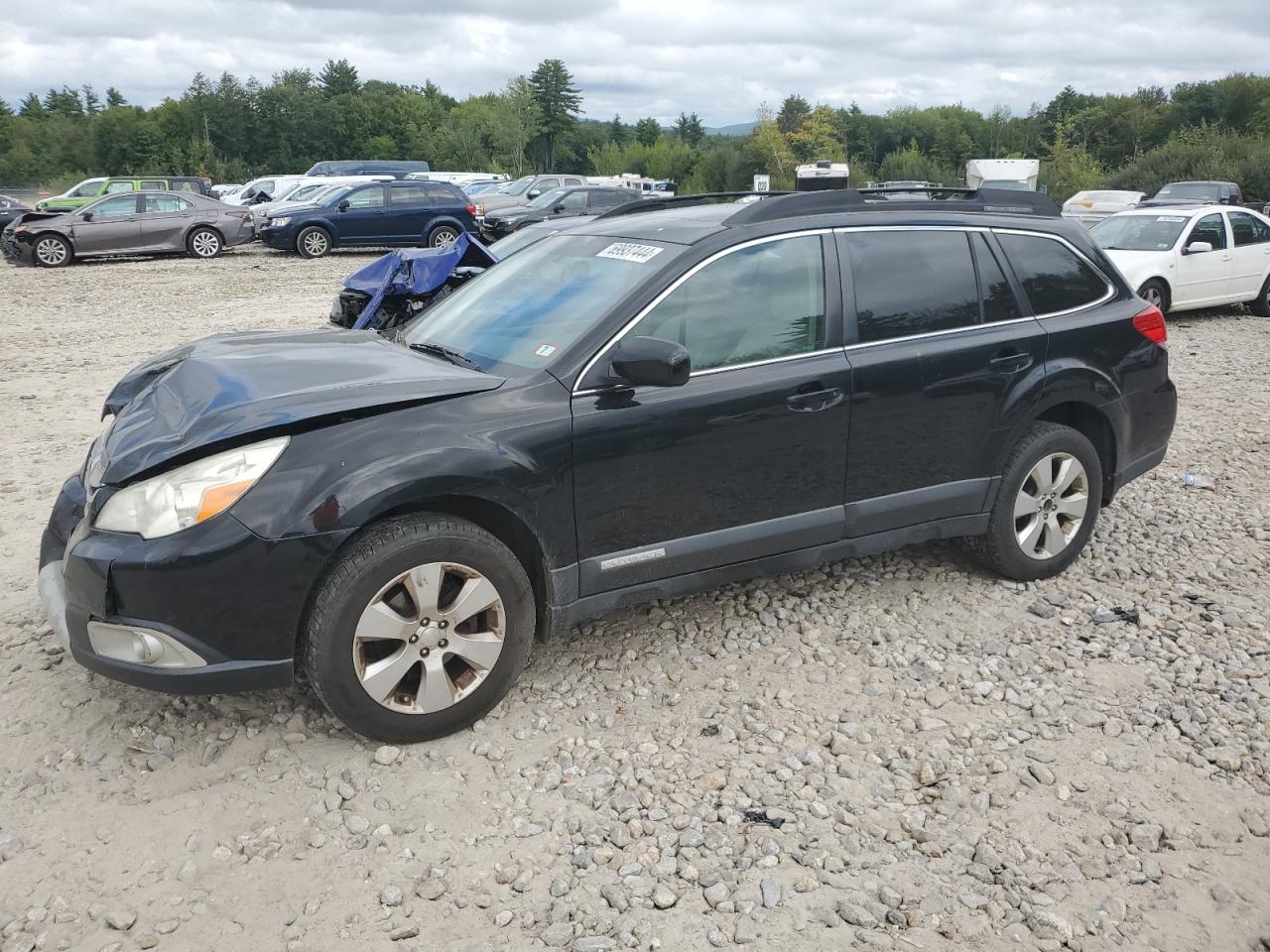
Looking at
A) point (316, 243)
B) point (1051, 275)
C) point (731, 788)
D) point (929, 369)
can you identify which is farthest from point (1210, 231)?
point (316, 243)

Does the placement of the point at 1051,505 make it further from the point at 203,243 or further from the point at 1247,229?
the point at 203,243

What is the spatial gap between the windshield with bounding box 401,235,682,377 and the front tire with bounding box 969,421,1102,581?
1948mm

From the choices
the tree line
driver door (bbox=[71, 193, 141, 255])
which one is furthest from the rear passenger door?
the tree line

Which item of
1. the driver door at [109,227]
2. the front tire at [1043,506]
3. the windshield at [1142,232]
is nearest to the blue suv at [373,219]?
the driver door at [109,227]

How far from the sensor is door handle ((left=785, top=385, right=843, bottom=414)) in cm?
405

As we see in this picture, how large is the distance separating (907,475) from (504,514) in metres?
1.81

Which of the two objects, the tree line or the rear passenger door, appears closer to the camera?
the rear passenger door

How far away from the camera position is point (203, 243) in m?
21.6

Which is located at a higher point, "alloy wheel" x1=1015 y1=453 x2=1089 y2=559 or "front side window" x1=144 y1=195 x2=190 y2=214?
"front side window" x1=144 y1=195 x2=190 y2=214

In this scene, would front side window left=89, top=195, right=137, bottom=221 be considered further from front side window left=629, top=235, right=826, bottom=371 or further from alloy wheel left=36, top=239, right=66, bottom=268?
front side window left=629, top=235, right=826, bottom=371

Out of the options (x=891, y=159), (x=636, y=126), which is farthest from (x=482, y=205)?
(x=636, y=126)

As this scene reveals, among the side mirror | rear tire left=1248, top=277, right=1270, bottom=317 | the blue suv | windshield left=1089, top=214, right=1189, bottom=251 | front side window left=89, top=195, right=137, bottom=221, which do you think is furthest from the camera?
the blue suv

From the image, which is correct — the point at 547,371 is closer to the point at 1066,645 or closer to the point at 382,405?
the point at 382,405

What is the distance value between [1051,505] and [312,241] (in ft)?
64.1
